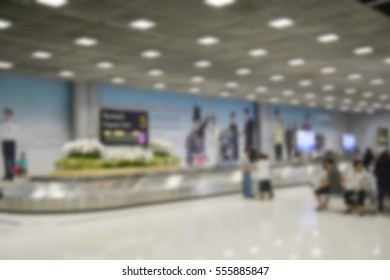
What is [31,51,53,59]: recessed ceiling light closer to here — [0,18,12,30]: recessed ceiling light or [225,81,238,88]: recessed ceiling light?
[0,18,12,30]: recessed ceiling light

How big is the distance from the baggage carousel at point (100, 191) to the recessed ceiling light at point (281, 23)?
6.34m

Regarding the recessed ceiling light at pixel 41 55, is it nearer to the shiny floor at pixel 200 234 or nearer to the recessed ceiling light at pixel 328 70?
the shiny floor at pixel 200 234

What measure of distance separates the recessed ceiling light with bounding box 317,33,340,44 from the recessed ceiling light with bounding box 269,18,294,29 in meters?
1.64

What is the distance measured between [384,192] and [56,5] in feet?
28.6

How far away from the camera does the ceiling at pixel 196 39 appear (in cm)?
978

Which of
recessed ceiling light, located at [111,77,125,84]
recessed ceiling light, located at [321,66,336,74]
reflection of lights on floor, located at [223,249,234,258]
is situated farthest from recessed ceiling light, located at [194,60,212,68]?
reflection of lights on floor, located at [223,249,234,258]

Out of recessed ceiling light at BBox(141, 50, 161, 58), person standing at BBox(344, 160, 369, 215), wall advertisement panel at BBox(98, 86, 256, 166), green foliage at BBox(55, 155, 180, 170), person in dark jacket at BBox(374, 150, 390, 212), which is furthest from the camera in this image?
wall advertisement panel at BBox(98, 86, 256, 166)

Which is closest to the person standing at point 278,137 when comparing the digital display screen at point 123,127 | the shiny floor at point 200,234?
the digital display screen at point 123,127

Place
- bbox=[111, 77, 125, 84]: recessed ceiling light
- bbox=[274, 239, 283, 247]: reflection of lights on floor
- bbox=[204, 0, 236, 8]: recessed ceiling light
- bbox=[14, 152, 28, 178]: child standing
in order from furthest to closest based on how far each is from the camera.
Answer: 1. bbox=[111, 77, 125, 84]: recessed ceiling light
2. bbox=[14, 152, 28, 178]: child standing
3. bbox=[204, 0, 236, 8]: recessed ceiling light
4. bbox=[274, 239, 283, 247]: reflection of lights on floor

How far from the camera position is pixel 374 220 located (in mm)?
10680

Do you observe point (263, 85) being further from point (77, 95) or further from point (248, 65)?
point (77, 95)

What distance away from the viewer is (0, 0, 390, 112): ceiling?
32.1 feet

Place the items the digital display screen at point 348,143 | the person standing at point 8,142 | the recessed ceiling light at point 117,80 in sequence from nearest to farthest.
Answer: the person standing at point 8,142
the recessed ceiling light at point 117,80
the digital display screen at point 348,143

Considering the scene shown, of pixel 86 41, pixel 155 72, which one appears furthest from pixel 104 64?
pixel 86 41
